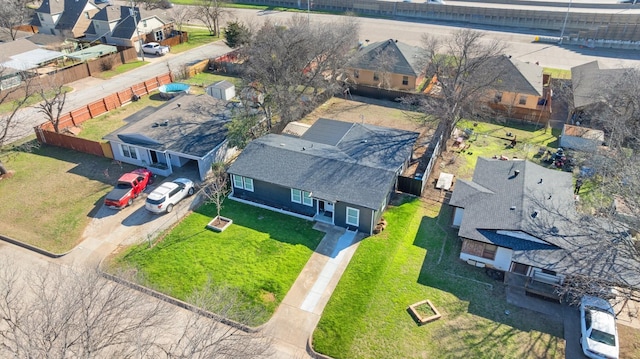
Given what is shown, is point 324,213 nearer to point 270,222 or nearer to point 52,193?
point 270,222

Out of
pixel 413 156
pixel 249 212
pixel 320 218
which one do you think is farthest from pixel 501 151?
pixel 249 212

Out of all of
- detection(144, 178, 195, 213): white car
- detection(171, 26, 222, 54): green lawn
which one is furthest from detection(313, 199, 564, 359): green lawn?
detection(171, 26, 222, 54): green lawn

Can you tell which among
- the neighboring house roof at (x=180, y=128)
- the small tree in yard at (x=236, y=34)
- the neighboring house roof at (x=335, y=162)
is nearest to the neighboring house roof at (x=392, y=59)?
the neighboring house roof at (x=335, y=162)

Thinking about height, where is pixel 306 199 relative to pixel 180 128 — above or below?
below

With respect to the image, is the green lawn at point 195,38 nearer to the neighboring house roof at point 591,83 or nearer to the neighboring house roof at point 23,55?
the neighboring house roof at point 23,55

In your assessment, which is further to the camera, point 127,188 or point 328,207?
point 127,188

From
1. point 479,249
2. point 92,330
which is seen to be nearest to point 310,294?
point 479,249

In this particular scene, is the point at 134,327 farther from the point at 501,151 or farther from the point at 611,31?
the point at 611,31
